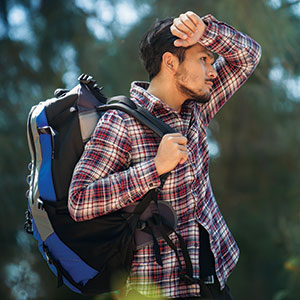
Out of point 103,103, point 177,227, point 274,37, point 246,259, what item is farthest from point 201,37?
point 246,259

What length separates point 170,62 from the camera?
1810 mm

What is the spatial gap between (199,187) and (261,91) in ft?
11.4

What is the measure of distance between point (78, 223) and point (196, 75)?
627 mm

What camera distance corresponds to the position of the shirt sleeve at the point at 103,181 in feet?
4.80

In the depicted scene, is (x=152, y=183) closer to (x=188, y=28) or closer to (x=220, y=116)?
(x=188, y=28)

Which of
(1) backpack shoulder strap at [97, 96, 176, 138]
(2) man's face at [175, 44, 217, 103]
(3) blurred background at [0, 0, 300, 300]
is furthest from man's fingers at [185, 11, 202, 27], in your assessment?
(3) blurred background at [0, 0, 300, 300]

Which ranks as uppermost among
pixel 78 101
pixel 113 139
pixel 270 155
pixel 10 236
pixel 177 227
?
pixel 78 101

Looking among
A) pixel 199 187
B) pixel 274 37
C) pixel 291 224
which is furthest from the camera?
pixel 291 224

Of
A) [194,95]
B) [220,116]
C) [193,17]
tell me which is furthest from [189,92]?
[220,116]

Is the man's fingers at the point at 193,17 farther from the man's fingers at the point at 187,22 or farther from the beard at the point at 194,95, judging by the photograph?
the beard at the point at 194,95

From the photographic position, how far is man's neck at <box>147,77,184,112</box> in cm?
179

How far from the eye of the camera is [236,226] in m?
5.15

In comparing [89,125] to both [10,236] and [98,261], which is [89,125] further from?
[10,236]

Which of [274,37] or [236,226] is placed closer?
[274,37]
